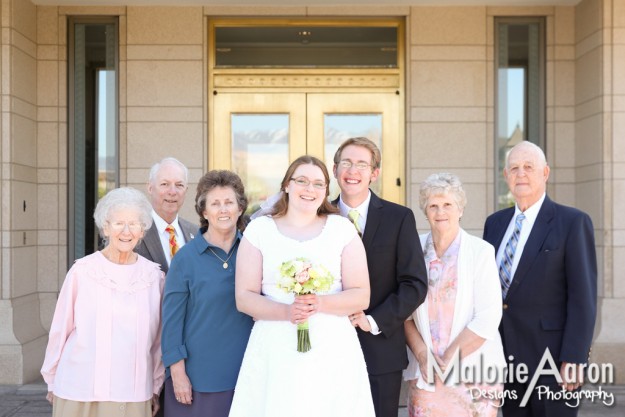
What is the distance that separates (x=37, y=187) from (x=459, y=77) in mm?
4948

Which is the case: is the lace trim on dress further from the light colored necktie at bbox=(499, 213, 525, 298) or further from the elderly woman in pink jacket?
the light colored necktie at bbox=(499, 213, 525, 298)

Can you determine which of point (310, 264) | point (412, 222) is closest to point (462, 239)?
point (412, 222)

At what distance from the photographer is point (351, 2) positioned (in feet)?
24.1

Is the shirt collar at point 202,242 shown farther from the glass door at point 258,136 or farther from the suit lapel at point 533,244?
the glass door at point 258,136

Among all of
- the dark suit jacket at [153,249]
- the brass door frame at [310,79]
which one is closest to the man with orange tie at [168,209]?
the dark suit jacket at [153,249]

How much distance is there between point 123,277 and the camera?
3.48m

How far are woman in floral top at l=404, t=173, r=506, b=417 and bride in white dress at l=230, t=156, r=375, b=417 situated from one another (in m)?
0.50

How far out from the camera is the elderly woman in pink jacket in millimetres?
3365

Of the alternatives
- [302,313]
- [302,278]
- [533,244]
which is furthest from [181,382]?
[533,244]

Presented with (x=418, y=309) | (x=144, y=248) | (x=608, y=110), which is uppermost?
(x=608, y=110)

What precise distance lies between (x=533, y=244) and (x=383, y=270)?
955mm

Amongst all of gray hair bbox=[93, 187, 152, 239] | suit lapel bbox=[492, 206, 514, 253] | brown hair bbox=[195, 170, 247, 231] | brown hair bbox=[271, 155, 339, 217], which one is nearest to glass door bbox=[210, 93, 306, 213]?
suit lapel bbox=[492, 206, 514, 253]

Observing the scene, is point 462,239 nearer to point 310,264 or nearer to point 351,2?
point 310,264

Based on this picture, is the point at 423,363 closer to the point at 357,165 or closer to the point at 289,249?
the point at 289,249
